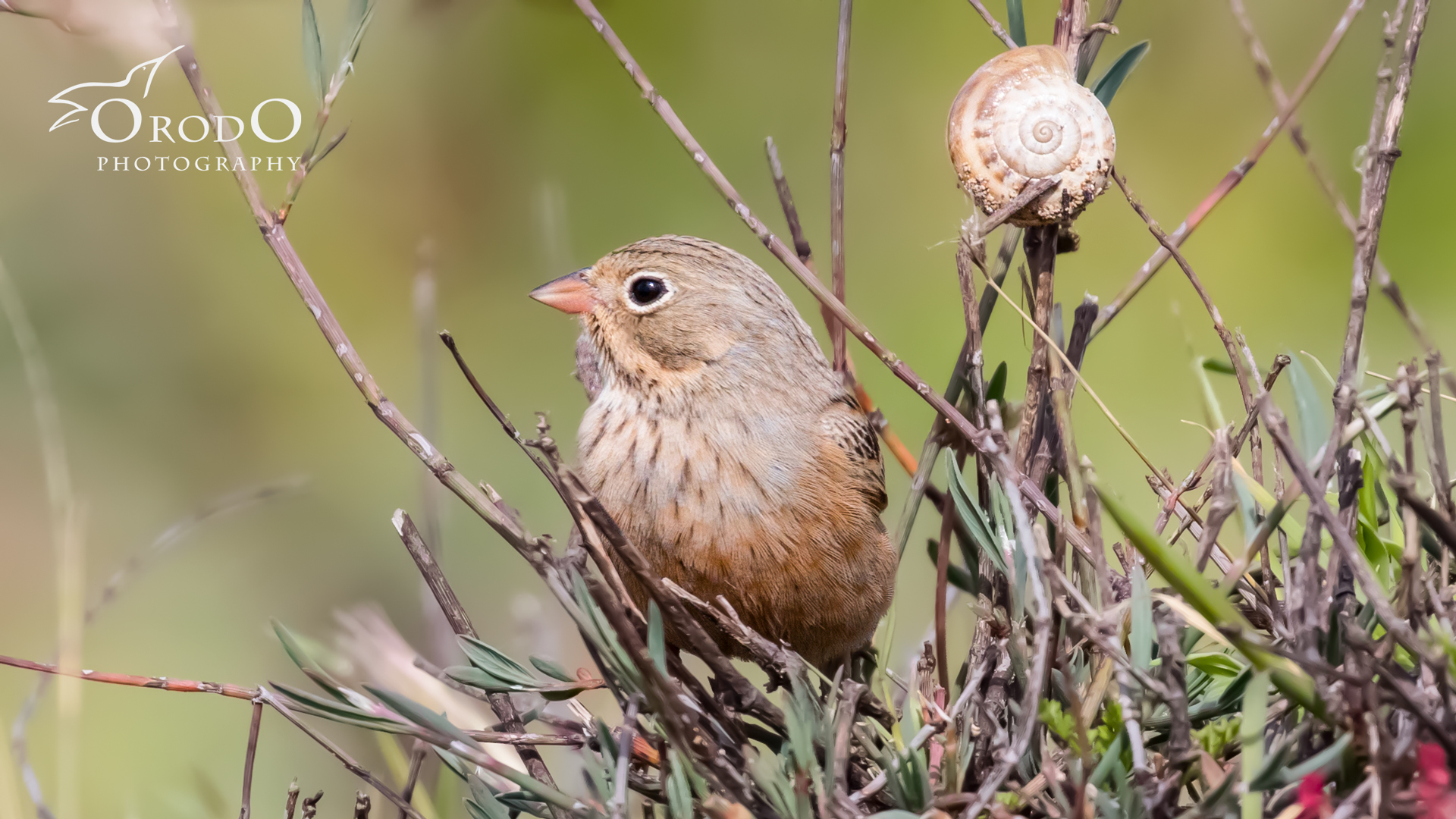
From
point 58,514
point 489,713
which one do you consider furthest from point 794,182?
point 58,514

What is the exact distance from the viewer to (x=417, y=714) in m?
1.03

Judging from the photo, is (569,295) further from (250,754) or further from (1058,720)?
(1058,720)

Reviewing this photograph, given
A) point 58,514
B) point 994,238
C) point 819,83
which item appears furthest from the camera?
point 819,83

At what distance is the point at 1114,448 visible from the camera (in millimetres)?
2854

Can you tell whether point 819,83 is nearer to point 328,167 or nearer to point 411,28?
point 411,28

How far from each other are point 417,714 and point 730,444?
2.87 ft

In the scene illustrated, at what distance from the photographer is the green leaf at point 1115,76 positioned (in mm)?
1382

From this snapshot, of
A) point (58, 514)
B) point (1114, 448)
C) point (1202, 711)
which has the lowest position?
point (1202, 711)

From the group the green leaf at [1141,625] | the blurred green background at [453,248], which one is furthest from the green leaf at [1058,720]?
the blurred green background at [453,248]

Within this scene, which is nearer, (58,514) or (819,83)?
(58,514)

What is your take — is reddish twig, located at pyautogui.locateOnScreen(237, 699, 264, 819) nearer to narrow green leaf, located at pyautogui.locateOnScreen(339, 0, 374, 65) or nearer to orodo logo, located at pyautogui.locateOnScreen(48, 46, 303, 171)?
narrow green leaf, located at pyautogui.locateOnScreen(339, 0, 374, 65)

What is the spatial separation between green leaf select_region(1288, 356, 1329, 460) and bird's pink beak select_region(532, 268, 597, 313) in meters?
1.23

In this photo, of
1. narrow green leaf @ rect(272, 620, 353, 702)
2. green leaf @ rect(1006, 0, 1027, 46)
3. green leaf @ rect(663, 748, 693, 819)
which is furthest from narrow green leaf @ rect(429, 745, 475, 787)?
green leaf @ rect(1006, 0, 1027, 46)

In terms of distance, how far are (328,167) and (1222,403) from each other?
2570 millimetres
